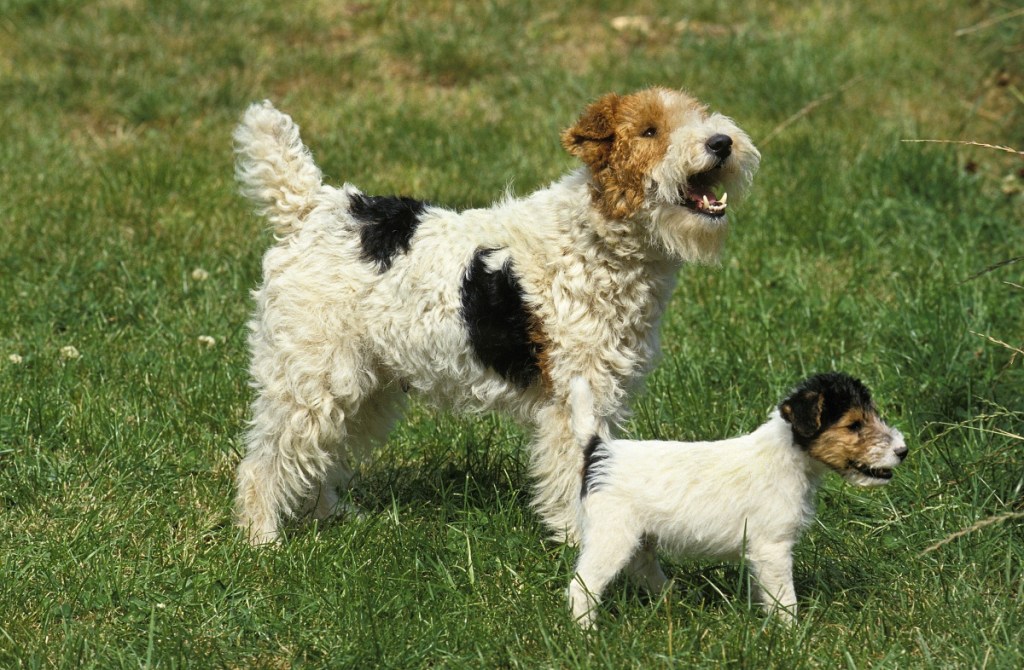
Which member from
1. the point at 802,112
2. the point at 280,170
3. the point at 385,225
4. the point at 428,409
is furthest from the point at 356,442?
the point at 802,112

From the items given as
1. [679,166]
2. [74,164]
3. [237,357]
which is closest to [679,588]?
[679,166]

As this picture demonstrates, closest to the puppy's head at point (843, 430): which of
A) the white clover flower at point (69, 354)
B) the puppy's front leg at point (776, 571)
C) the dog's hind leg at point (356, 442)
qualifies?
the puppy's front leg at point (776, 571)

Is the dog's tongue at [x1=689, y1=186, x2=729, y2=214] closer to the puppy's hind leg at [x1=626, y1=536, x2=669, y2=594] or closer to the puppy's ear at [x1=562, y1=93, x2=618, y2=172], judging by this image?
the puppy's ear at [x1=562, y1=93, x2=618, y2=172]

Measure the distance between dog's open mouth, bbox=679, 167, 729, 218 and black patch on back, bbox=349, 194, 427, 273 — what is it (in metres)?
0.99

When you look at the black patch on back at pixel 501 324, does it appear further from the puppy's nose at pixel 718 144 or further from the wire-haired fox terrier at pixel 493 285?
the puppy's nose at pixel 718 144

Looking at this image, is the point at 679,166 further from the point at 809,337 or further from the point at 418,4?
the point at 418,4

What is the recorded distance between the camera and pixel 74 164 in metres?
7.85

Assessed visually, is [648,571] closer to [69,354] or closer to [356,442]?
[356,442]

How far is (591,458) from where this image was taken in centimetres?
399

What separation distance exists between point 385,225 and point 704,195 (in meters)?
1.15

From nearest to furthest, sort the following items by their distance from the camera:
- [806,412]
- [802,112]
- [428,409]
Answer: [806,412] < [428,409] < [802,112]

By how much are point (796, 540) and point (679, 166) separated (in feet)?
4.11

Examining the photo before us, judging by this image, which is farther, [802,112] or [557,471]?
[802,112]

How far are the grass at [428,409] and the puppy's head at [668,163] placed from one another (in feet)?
3.39
